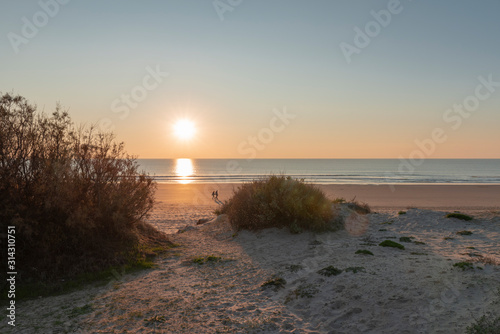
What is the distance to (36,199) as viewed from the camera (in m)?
8.09

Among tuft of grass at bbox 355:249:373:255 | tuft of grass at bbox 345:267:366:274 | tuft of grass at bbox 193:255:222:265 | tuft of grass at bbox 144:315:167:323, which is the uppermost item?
tuft of grass at bbox 355:249:373:255

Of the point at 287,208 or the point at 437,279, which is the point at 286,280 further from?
the point at 287,208

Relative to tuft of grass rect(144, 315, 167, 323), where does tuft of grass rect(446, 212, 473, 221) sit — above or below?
above

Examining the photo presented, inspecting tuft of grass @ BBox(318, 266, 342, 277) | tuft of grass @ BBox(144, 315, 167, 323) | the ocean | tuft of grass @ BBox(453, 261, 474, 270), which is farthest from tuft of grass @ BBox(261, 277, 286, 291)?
the ocean

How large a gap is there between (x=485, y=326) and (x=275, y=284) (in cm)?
391

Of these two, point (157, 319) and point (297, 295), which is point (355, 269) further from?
point (157, 319)

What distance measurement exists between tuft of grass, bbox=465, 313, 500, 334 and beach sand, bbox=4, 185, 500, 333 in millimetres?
164

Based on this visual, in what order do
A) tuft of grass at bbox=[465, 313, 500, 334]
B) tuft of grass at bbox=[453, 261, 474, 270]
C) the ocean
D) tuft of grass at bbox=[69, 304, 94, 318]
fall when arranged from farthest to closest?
the ocean, tuft of grass at bbox=[453, 261, 474, 270], tuft of grass at bbox=[69, 304, 94, 318], tuft of grass at bbox=[465, 313, 500, 334]

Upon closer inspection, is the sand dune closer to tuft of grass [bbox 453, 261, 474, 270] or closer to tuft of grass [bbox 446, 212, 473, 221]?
tuft of grass [bbox 453, 261, 474, 270]

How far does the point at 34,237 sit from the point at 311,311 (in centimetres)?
671

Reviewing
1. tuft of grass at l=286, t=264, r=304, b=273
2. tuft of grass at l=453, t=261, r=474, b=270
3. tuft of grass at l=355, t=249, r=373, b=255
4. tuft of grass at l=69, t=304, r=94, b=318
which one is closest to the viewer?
tuft of grass at l=69, t=304, r=94, b=318

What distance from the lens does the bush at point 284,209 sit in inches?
463

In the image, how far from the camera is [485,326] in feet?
16.0

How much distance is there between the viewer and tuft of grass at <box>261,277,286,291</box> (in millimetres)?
7360
